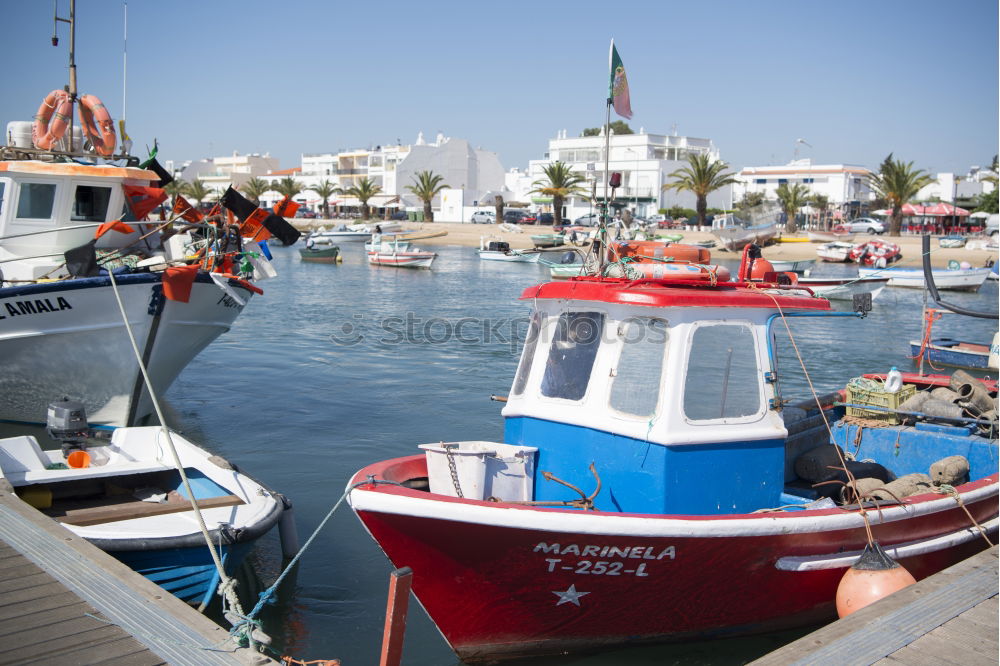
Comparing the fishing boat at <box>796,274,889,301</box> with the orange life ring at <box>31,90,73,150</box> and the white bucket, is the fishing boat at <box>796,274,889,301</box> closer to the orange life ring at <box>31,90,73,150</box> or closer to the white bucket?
the orange life ring at <box>31,90,73,150</box>

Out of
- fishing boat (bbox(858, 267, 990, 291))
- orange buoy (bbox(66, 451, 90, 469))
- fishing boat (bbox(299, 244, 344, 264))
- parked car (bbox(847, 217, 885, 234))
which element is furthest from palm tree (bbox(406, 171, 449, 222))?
orange buoy (bbox(66, 451, 90, 469))

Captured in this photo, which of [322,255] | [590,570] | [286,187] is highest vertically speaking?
[286,187]

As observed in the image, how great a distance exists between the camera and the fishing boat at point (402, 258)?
159 feet

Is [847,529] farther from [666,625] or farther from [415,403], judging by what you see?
[415,403]

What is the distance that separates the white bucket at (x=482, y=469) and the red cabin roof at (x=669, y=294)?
4.25ft

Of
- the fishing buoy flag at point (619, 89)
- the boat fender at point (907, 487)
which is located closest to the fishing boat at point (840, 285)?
the boat fender at point (907, 487)

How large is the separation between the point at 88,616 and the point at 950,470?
7519 mm

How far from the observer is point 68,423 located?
31.0 ft

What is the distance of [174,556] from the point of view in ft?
23.4

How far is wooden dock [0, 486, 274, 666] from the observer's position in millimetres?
4664

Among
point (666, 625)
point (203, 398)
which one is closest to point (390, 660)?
point (666, 625)

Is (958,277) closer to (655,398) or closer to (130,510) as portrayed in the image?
(655,398)

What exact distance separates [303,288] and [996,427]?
105ft

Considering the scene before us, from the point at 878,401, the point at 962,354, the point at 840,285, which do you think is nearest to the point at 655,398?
the point at 878,401
